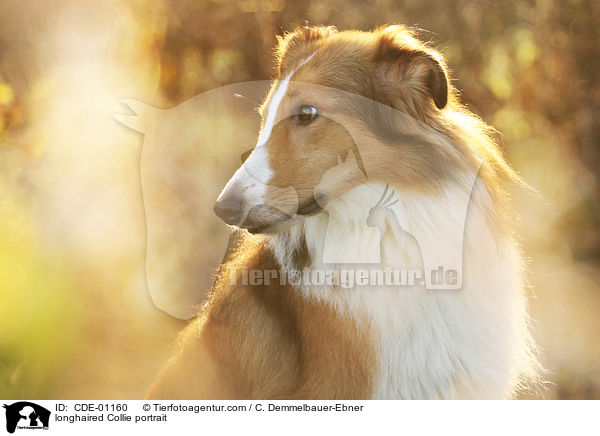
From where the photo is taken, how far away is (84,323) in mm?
3615

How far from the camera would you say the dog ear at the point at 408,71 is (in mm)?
2488

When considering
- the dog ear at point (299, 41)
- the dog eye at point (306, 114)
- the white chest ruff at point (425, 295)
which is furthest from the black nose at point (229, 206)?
the dog ear at point (299, 41)

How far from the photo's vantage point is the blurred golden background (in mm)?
3457

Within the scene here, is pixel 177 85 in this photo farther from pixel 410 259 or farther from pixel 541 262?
pixel 541 262

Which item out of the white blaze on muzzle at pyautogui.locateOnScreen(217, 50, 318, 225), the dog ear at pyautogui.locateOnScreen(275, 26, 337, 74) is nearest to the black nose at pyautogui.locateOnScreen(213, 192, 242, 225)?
the white blaze on muzzle at pyautogui.locateOnScreen(217, 50, 318, 225)

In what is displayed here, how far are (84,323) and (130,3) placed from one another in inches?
74.8

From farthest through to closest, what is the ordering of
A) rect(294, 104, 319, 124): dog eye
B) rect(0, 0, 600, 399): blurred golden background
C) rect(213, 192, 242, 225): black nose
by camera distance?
rect(0, 0, 600, 399): blurred golden background
rect(294, 104, 319, 124): dog eye
rect(213, 192, 242, 225): black nose

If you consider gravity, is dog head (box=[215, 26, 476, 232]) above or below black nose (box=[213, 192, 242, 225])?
above
